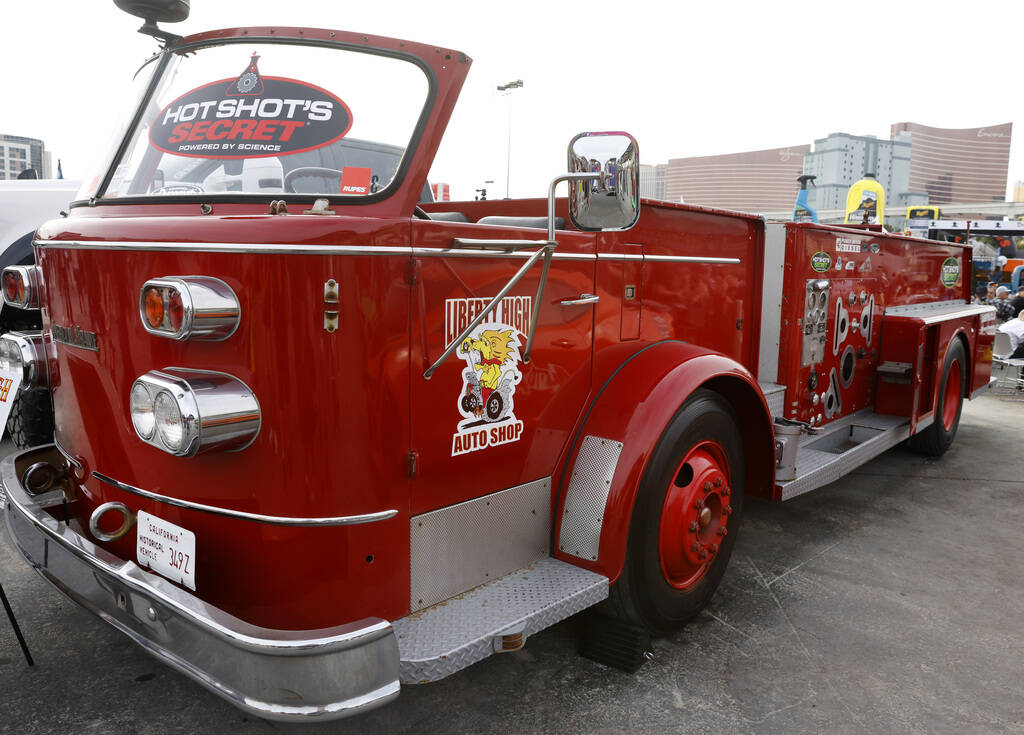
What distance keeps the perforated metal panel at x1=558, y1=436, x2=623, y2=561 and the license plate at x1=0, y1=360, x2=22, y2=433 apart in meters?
1.90

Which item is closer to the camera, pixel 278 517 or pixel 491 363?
pixel 278 517

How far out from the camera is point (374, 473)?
6.50 ft

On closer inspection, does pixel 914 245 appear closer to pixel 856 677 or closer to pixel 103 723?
pixel 856 677

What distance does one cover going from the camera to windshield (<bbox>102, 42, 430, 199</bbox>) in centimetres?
215

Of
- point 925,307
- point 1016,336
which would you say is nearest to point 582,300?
point 925,307

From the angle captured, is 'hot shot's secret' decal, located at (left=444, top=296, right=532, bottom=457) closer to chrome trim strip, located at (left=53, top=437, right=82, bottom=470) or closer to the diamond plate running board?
the diamond plate running board

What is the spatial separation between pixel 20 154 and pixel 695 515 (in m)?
8.35

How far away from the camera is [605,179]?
7.14 ft

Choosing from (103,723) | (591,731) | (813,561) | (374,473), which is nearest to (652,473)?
(591,731)

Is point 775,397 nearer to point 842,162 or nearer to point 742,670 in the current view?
point 742,670

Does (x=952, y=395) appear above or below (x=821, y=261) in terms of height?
below

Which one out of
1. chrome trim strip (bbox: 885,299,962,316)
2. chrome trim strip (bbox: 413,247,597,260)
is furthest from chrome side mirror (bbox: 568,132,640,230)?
chrome trim strip (bbox: 885,299,962,316)

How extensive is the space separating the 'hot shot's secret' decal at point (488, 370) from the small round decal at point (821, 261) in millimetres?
2262

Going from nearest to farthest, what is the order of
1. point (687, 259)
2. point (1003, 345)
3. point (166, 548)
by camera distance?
point (166, 548) < point (687, 259) < point (1003, 345)
